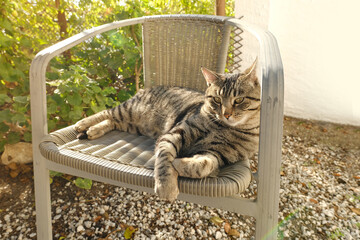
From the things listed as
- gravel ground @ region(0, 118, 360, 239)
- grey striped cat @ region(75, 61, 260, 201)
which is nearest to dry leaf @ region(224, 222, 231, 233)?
gravel ground @ region(0, 118, 360, 239)

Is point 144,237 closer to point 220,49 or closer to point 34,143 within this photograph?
point 34,143

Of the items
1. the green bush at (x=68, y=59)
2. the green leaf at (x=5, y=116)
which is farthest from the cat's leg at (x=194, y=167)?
the green leaf at (x=5, y=116)

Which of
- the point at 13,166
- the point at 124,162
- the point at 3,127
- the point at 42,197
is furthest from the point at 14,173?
the point at 124,162

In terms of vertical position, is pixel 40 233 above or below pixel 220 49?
below

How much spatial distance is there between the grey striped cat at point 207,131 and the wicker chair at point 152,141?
0.05 m

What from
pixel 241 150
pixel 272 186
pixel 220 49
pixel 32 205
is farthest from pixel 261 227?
pixel 32 205

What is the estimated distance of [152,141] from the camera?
1.44 m

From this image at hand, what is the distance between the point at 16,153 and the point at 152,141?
1.15 meters

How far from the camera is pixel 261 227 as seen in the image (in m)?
0.93

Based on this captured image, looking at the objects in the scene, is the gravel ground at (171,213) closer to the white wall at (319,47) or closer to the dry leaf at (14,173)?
the dry leaf at (14,173)

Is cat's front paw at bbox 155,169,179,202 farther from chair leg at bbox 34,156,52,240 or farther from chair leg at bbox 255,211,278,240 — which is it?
chair leg at bbox 34,156,52,240

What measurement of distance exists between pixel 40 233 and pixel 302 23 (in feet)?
8.70

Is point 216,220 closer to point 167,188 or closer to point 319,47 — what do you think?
point 167,188

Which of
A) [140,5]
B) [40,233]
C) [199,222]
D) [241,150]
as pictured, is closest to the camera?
[241,150]
